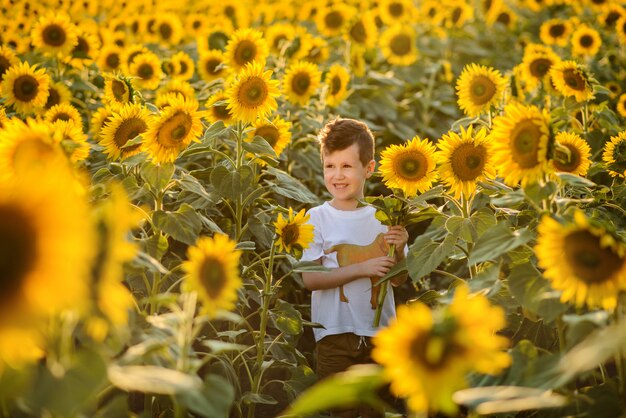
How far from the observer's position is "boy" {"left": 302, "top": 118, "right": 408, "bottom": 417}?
123 inches

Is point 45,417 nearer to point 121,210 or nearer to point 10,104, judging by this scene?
point 121,210

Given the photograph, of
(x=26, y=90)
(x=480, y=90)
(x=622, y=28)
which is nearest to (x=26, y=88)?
(x=26, y=90)

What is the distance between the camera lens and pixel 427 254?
267cm

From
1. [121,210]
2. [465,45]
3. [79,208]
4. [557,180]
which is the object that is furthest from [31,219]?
[465,45]

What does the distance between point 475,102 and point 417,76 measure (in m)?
3.34

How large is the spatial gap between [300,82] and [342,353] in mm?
1892

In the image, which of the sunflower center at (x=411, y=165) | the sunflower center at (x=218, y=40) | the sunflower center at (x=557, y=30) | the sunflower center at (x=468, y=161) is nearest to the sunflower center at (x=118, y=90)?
the sunflower center at (x=411, y=165)

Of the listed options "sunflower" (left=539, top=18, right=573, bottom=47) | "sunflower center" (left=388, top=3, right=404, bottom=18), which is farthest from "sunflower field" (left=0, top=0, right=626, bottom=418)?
"sunflower center" (left=388, top=3, right=404, bottom=18)

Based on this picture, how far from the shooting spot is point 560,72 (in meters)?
3.92

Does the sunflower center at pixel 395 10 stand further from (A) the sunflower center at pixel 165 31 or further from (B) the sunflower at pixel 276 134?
(B) the sunflower at pixel 276 134

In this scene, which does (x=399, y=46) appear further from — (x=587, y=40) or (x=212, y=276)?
(x=212, y=276)

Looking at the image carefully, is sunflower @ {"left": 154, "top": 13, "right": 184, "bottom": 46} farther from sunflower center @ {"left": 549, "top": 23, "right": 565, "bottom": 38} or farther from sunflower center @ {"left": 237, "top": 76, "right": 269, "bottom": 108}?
sunflower center @ {"left": 237, "top": 76, "right": 269, "bottom": 108}

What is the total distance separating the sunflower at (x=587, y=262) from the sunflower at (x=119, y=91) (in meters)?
2.02

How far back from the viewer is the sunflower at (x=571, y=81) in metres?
3.85
